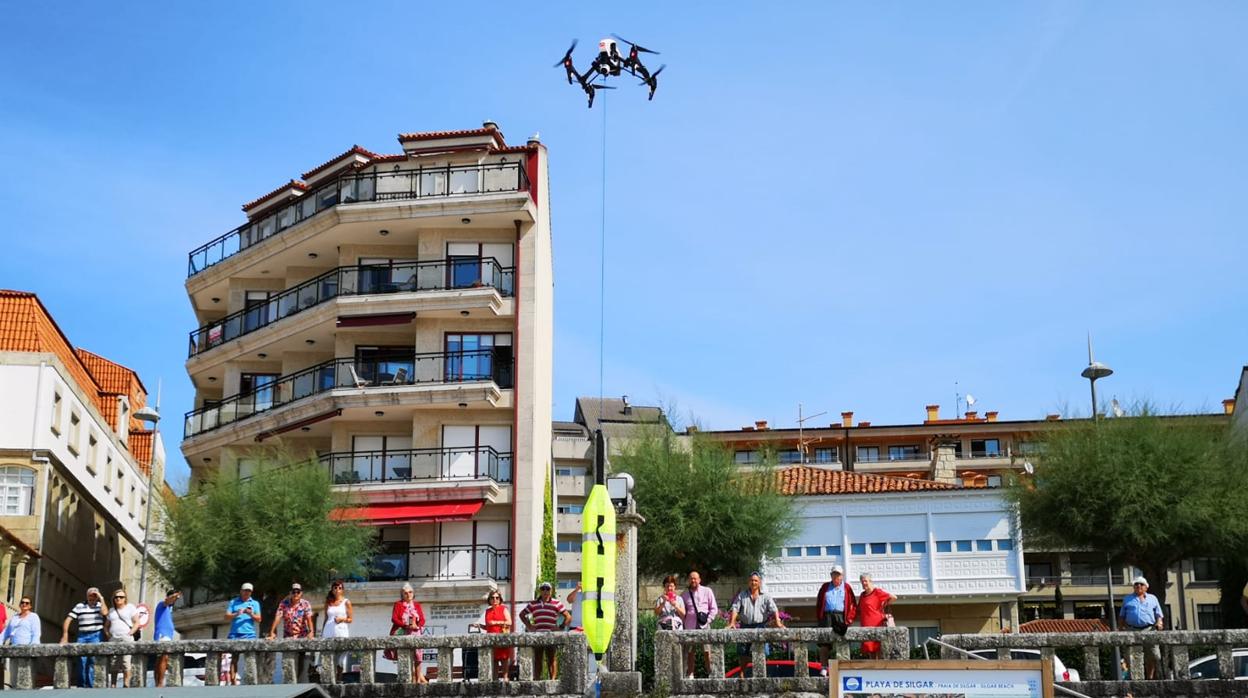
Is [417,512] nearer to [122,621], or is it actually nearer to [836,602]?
[122,621]

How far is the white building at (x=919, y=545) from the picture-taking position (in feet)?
177

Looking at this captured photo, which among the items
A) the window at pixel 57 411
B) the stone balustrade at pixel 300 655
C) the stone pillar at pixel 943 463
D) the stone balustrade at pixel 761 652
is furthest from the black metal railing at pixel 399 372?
the stone pillar at pixel 943 463

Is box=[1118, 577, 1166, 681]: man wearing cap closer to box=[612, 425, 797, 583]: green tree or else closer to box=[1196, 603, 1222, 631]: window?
box=[612, 425, 797, 583]: green tree

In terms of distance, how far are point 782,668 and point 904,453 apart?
67064 millimetres

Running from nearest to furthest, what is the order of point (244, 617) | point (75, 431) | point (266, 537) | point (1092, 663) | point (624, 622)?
point (1092, 663)
point (624, 622)
point (244, 617)
point (266, 537)
point (75, 431)

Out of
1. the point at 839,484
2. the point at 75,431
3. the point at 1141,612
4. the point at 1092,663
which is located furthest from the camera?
the point at 839,484

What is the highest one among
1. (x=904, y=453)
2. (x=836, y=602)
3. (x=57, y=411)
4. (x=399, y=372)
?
(x=904, y=453)

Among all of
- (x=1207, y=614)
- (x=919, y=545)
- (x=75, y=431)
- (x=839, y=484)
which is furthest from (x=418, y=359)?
(x=1207, y=614)

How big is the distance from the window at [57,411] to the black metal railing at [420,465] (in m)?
9.65

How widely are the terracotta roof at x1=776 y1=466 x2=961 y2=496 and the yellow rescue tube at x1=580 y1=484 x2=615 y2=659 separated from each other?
109 feet

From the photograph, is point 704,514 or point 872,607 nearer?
point 872,607

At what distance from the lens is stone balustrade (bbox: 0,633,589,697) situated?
21422 millimetres

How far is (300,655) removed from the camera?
22062 mm

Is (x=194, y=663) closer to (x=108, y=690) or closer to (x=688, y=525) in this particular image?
(x=108, y=690)
